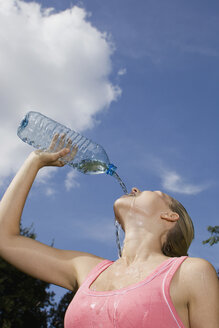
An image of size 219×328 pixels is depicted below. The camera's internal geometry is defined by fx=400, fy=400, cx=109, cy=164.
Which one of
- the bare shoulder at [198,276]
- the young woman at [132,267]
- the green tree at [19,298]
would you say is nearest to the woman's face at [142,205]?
the young woman at [132,267]

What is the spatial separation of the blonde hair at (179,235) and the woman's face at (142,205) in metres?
0.10

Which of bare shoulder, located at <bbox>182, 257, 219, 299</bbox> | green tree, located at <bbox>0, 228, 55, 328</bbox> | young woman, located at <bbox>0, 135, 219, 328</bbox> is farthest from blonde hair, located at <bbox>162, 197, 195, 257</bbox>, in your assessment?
green tree, located at <bbox>0, 228, 55, 328</bbox>

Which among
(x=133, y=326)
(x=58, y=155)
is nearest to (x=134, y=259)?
(x=133, y=326)

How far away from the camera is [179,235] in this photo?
347 centimetres

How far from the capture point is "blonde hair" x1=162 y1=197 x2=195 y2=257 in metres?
3.41

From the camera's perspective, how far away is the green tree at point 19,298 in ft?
58.4

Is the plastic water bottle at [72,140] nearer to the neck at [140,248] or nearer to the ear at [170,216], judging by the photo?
the ear at [170,216]

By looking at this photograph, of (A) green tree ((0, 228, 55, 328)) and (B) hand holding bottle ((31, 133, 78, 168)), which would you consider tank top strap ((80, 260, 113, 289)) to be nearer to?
(B) hand holding bottle ((31, 133, 78, 168))

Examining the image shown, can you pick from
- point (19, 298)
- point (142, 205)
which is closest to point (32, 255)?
point (142, 205)

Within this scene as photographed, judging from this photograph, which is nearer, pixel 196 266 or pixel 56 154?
pixel 196 266

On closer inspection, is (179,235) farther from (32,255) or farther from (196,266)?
(32,255)

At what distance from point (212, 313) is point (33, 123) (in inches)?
178

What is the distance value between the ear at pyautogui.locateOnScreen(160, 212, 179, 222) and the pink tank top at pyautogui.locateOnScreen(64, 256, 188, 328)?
589 mm

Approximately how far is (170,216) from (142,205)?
258 millimetres
